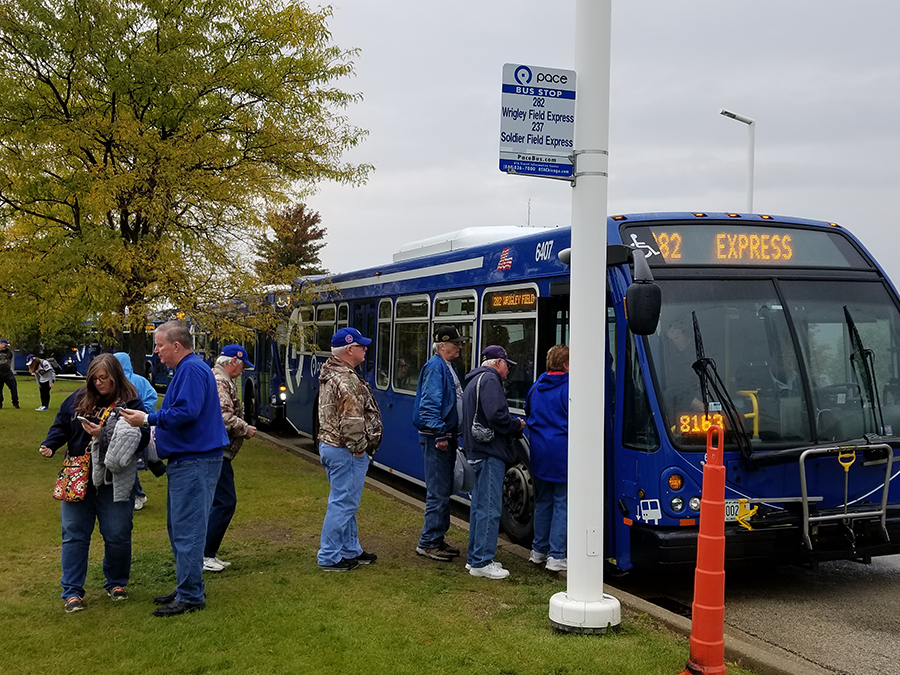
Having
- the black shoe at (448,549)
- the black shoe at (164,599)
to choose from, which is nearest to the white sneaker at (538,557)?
the black shoe at (448,549)

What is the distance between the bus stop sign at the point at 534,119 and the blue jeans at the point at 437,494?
2.90 metres

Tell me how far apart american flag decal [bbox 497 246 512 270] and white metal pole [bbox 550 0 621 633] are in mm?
3474

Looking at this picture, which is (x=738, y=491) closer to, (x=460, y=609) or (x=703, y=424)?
(x=703, y=424)

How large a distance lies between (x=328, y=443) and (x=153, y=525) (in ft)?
9.26

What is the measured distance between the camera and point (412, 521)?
9289 millimetres

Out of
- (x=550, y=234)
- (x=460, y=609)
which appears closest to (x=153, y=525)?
(x=460, y=609)

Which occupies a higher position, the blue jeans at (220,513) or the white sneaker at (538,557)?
the blue jeans at (220,513)

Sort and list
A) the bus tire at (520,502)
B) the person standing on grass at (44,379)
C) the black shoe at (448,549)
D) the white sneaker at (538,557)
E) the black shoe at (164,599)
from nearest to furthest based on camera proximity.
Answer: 1. the black shoe at (164,599)
2. the white sneaker at (538,557)
3. the black shoe at (448,549)
4. the bus tire at (520,502)
5. the person standing on grass at (44,379)

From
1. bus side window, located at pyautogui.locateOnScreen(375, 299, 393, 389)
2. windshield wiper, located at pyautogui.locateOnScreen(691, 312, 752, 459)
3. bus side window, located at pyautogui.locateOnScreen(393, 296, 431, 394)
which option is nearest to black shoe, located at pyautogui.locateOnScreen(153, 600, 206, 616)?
windshield wiper, located at pyautogui.locateOnScreen(691, 312, 752, 459)

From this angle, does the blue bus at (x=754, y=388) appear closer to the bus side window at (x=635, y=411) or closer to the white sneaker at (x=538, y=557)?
the bus side window at (x=635, y=411)

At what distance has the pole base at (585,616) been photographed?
5.48m

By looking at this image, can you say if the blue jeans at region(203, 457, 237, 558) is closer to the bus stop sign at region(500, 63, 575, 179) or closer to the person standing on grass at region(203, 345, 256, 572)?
the person standing on grass at region(203, 345, 256, 572)

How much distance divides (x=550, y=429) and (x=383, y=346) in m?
5.78

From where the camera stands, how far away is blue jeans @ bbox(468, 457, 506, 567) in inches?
278
